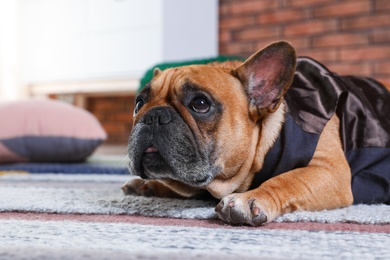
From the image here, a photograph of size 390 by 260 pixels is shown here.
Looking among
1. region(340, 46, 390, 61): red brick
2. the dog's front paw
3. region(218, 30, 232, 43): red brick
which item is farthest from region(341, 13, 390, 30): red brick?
the dog's front paw

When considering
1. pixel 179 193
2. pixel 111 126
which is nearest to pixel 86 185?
pixel 179 193

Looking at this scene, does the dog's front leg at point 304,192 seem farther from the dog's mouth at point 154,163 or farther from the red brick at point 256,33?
the red brick at point 256,33

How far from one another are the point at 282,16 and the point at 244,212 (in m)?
2.22

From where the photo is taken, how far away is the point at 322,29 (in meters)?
2.78

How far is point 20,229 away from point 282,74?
550 mm

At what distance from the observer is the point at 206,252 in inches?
25.5

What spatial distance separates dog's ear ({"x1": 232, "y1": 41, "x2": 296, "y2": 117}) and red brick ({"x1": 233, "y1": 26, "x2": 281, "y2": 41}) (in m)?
1.97

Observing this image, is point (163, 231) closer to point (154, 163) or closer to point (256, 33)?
point (154, 163)

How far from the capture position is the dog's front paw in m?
0.84

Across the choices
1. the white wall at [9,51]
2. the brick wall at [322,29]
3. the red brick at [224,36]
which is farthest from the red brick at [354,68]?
the white wall at [9,51]

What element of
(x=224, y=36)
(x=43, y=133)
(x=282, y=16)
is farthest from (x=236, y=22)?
(x=43, y=133)

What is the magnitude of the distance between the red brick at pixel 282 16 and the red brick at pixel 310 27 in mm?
39

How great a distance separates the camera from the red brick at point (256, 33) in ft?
9.55

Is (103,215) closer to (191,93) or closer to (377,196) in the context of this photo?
(191,93)
